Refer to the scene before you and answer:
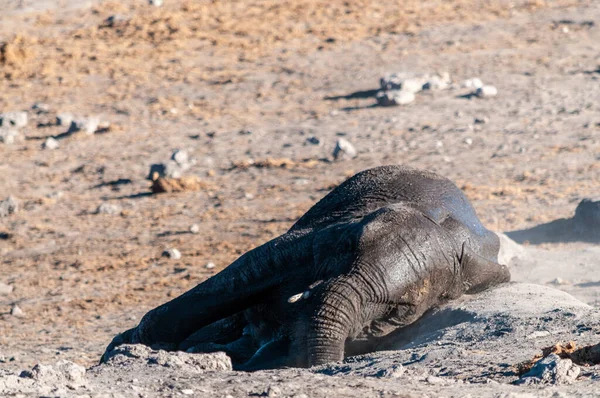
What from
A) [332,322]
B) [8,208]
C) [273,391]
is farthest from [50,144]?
[273,391]

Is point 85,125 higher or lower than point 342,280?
lower

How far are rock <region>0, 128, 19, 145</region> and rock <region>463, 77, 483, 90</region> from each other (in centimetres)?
606

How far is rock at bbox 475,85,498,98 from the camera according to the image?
46.9ft

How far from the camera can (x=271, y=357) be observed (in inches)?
248

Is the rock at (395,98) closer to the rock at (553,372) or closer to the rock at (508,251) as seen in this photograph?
the rock at (508,251)

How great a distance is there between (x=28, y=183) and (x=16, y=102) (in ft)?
10.4

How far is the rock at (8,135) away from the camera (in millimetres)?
14375

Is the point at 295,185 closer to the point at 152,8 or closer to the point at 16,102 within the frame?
the point at 16,102

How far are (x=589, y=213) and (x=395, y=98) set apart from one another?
17.7 feet

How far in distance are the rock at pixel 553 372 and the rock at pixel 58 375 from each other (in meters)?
1.89

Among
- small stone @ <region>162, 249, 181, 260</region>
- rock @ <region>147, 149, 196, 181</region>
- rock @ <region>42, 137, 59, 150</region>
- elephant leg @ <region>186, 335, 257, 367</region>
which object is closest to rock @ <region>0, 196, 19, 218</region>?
rock @ <region>147, 149, 196, 181</region>

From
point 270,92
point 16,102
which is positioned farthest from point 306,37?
point 16,102

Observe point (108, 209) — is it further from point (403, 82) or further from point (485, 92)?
point (485, 92)

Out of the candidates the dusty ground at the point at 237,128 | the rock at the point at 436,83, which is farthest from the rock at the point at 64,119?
the rock at the point at 436,83
